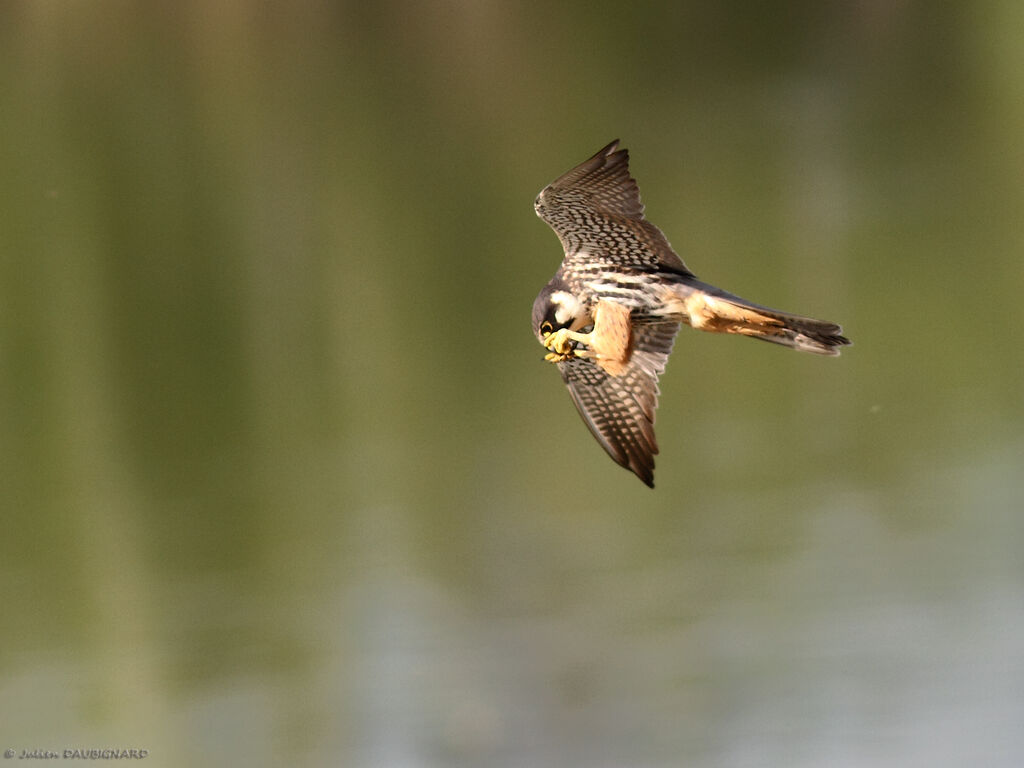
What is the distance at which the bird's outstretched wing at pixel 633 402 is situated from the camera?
2.99 metres

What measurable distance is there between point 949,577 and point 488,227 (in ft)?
8.97

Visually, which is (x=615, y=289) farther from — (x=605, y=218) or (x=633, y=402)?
(x=633, y=402)

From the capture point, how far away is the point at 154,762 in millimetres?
4500

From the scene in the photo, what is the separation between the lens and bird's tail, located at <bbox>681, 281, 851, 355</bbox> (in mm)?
2471

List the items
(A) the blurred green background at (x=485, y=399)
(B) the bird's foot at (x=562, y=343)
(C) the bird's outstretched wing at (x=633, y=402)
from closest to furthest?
(B) the bird's foot at (x=562, y=343)
(C) the bird's outstretched wing at (x=633, y=402)
(A) the blurred green background at (x=485, y=399)

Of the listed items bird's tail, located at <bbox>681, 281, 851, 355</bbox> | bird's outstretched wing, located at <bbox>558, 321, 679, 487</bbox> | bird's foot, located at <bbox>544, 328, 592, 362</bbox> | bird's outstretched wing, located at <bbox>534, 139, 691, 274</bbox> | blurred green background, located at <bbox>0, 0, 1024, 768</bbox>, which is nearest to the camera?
bird's tail, located at <bbox>681, 281, 851, 355</bbox>

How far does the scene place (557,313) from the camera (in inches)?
108

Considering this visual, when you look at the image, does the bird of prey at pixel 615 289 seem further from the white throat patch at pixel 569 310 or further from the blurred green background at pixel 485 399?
the blurred green background at pixel 485 399

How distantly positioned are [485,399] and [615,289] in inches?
112

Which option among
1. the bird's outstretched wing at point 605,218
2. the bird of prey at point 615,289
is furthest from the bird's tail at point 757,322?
the bird's outstretched wing at point 605,218

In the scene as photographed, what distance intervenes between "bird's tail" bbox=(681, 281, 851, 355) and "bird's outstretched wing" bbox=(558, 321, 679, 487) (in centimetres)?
31

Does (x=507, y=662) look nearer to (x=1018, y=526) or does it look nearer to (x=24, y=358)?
(x=1018, y=526)

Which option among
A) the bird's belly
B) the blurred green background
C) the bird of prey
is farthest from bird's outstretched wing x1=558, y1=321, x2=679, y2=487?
the blurred green background

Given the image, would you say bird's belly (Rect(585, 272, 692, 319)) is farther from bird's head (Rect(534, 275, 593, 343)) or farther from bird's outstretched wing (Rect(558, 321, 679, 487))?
bird's outstretched wing (Rect(558, 321, 679, 487))
